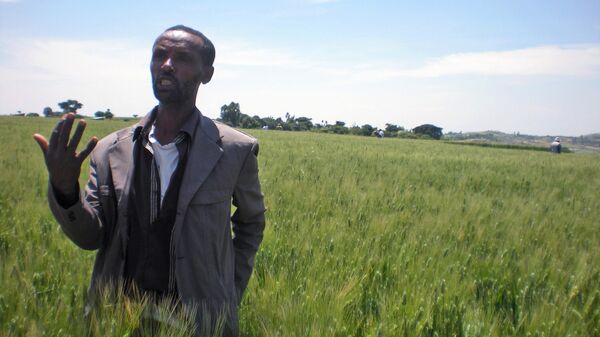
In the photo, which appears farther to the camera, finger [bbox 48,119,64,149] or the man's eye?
the man's eye

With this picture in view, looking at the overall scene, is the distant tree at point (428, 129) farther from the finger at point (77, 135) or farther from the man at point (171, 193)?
the finger at point (77, 135)

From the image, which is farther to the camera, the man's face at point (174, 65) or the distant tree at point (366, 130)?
the distant tree at point (366, 130)

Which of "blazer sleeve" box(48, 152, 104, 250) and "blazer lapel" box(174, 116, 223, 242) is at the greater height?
"blazer lapel" box(174, 116, 223, 242)

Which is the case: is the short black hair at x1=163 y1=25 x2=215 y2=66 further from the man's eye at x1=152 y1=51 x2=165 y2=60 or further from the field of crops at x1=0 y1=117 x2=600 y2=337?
the field of crops at x1=0 y1=117 x2=600 y2=337

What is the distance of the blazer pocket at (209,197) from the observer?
1.71 metres

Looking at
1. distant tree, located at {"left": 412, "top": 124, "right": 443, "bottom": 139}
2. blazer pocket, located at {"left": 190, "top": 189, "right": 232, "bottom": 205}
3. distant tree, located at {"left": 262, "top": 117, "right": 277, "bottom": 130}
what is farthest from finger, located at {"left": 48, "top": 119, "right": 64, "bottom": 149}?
distant tree, located at {"left": 412, "top": 124, "right": 443, "bottom": 139}

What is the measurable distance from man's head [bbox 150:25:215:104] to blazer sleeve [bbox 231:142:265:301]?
45cm

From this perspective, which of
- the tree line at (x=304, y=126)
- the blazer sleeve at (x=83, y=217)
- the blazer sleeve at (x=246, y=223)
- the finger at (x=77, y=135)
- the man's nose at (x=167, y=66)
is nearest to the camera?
the finger at (x=77, y=135)

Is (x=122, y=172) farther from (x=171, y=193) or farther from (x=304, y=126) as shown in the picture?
(x=304, y=126)

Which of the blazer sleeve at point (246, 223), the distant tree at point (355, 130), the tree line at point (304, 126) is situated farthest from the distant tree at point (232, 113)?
the blazer sleeve at point (246, 223)

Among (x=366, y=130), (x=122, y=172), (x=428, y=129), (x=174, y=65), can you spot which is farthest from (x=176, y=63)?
(x=428, y=129)

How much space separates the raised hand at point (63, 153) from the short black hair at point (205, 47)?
0.57 meters

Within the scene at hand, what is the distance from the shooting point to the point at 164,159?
1.77 m

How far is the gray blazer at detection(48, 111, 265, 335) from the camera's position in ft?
5.53
